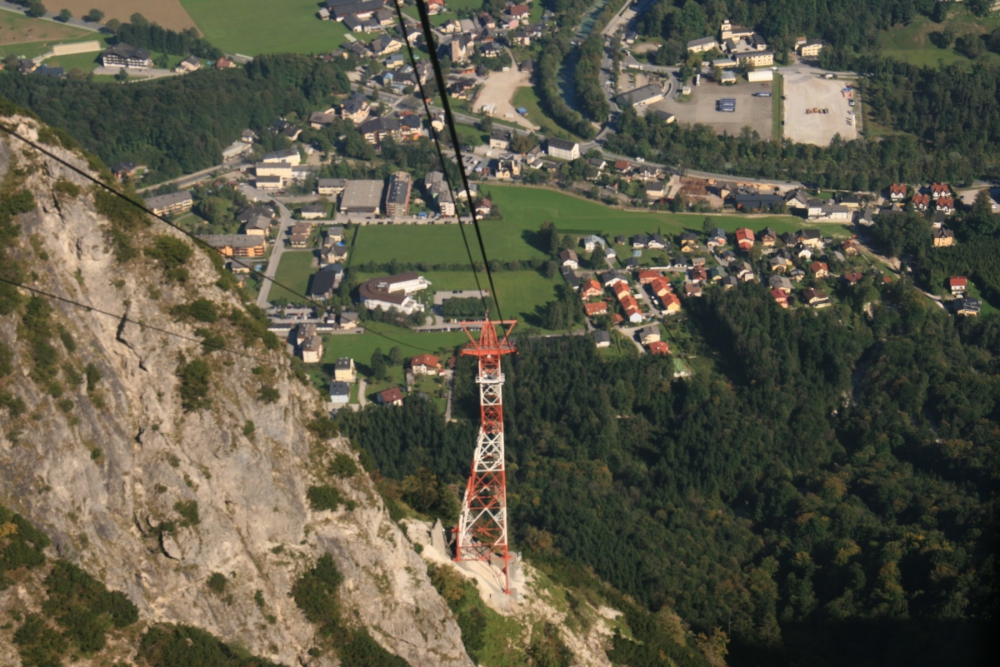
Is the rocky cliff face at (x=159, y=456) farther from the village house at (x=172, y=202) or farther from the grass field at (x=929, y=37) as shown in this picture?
the grass field at (x=929, y=37)

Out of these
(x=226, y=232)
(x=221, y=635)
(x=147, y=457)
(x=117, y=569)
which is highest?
(x=147, y=457)

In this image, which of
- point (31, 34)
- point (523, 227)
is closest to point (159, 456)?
point (523, 227)

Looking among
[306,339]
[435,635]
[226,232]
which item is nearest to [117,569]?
[435,635]

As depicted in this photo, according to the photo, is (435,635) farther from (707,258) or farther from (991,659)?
(707,258)

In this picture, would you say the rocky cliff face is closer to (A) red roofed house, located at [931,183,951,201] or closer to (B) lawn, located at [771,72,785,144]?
(A) red roofed house, located at [931,183,951,201]

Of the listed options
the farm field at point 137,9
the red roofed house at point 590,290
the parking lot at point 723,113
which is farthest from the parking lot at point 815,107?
the farm field at point 137,9

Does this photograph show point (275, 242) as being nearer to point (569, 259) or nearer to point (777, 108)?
point (569, 259)
